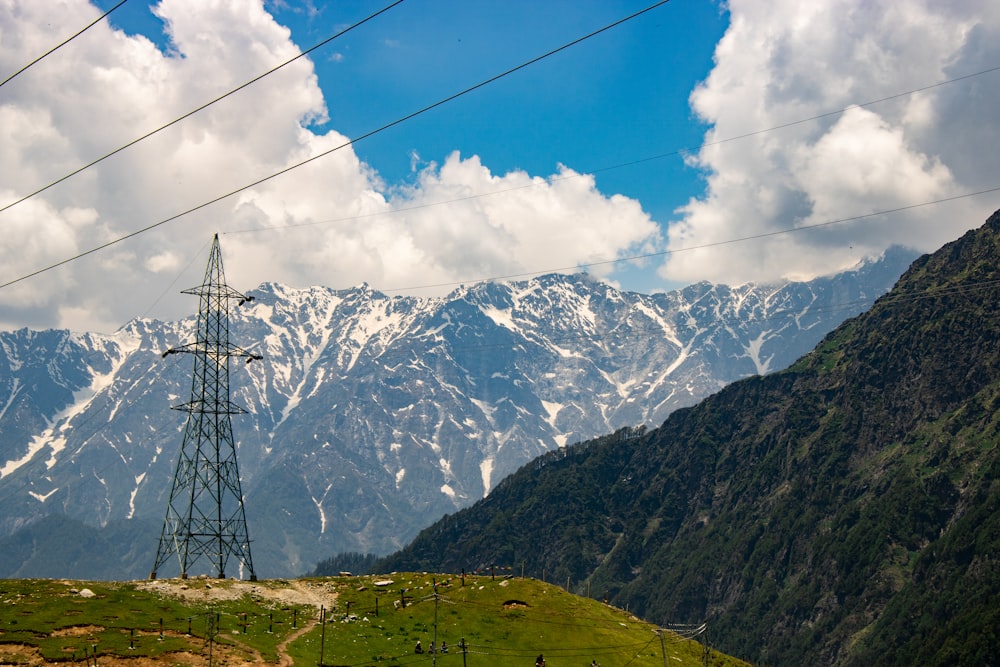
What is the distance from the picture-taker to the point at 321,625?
10306cm

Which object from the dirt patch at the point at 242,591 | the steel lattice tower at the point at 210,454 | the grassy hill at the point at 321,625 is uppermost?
the steel lattice tower at the point at 210,454

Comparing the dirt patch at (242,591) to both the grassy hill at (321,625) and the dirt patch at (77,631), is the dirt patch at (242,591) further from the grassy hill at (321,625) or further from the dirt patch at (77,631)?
the dirt patch at (77,631)

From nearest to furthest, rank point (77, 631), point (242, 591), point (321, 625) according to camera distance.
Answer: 1. point (77, 631)
2. point (321, 625)
3. point (242, 591)

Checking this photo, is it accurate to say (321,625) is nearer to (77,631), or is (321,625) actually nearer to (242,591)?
(242,591)

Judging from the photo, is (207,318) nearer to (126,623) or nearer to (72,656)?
(126,623)

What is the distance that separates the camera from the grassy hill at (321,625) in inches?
3337

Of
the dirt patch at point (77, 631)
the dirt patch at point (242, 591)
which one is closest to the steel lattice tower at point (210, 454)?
the dirt patch at point (242, 591)

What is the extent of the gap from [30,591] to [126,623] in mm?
17518

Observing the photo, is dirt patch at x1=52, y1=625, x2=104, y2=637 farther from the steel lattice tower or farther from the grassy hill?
the steel lattice tower

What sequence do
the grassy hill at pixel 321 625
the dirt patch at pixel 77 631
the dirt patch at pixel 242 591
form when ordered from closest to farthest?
the grassy hill at pixel 321 625 → the dirt patch at pixel 77 631 → the dirt patch at pixel 242 591

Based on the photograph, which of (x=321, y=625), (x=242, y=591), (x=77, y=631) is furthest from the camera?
(x=242, y=591)

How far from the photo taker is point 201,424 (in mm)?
130125

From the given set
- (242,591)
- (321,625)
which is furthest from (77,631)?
(242,591)

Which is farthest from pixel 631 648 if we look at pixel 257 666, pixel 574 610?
pixel 257 666
